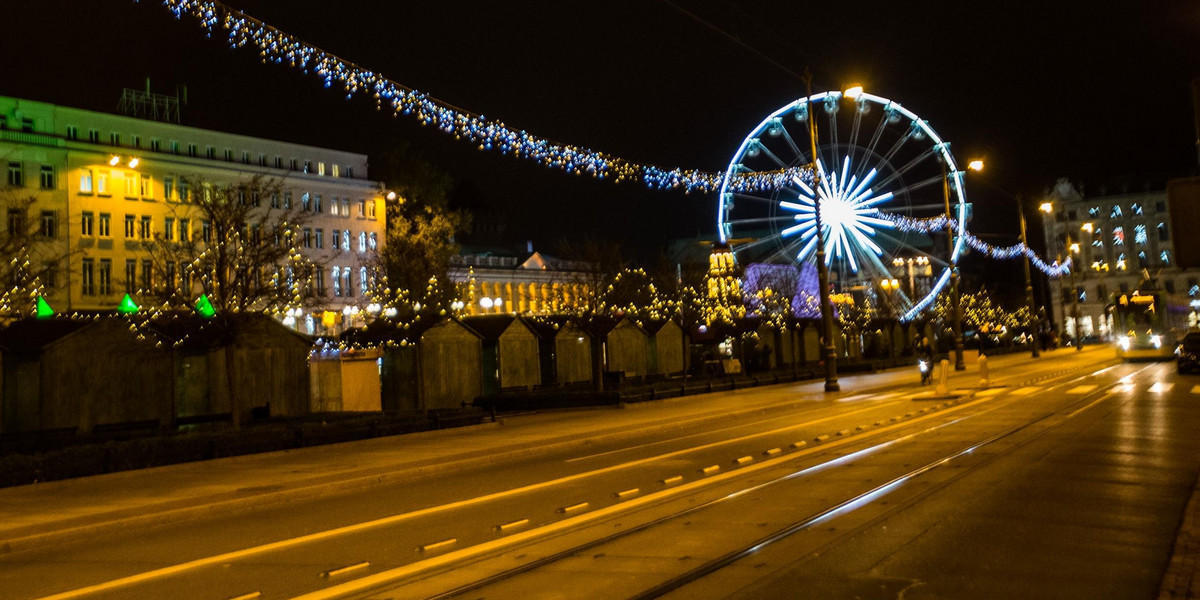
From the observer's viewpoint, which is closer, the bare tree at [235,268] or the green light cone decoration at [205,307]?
the green light cone decoration at [205,307]

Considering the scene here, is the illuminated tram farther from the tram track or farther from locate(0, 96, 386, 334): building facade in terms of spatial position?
locate(0, 96, 386, 334): building facade

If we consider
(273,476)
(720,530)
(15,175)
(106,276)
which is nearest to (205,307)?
(273,476)

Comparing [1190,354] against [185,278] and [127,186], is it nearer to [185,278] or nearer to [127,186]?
[185,278]

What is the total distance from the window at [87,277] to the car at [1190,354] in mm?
58945

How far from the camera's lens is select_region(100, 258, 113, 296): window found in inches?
2418

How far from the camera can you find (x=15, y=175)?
5888 cm

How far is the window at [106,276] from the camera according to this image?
2418 inches

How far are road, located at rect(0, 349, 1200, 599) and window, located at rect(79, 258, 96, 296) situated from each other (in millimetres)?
50502

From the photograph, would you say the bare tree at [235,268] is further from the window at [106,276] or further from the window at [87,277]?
the window at [106,276]

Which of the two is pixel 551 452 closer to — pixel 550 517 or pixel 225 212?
pixel 550 517

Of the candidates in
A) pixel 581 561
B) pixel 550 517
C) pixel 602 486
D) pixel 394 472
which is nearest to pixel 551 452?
pixel 394 472

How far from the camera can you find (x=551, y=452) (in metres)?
21.6

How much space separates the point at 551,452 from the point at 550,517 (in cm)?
960

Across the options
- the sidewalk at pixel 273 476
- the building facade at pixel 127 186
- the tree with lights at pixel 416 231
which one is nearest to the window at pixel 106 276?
the building facade at pixel 127 186
